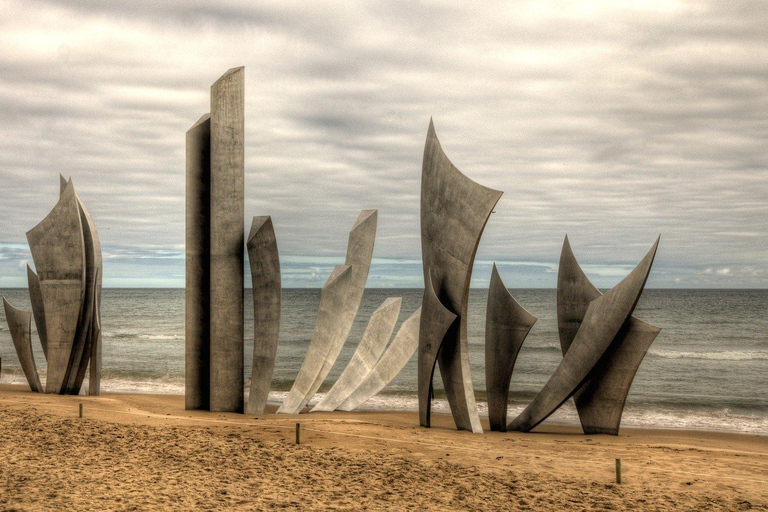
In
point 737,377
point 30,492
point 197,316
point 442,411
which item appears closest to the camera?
point 30,492

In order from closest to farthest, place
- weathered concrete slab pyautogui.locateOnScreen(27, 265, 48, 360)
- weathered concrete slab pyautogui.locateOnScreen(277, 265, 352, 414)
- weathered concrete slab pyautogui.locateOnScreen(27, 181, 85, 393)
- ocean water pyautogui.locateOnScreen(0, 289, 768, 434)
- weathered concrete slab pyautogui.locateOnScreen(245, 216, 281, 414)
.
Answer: weathered concrete slab pyautogui.locateOnScreen(245, 216, 281, 414) → weathered concrete slab pyautogui.locateOnScreen(277, 265, 352, 414) → weathered concrete slab pyautogui.locateOnScreen(27, 181, 85, 393) → weathered concrete slab pyautogui.locateOnScreen(27, 265, 48, 360) → ocean water pyautogui.locateOnScreen(0, 289, 768, 434)

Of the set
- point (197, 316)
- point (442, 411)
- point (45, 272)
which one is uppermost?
point (45, 272)

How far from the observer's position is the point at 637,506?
6.91 metres

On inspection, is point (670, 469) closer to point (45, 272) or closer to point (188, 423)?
point (188, 423)

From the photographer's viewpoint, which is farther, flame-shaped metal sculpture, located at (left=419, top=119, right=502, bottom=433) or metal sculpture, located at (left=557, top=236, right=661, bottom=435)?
metal sculpture, located at (left=557, top=236, right=661, bottom=435)

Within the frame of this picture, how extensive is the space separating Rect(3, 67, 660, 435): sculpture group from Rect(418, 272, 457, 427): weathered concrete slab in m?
0.03

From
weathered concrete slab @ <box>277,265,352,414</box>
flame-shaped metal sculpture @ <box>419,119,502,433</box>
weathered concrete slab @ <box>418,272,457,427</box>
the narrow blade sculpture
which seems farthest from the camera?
the narrow blade sculpture

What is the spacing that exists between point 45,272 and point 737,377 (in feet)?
71.2

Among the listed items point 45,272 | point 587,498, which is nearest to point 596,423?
point 587,498

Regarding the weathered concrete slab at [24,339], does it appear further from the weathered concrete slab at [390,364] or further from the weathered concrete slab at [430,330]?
the weathered concrete slab at [430,330]

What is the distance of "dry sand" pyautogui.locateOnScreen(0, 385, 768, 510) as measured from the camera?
267 inches

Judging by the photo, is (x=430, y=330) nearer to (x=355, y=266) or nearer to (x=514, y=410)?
(x=355, y=266)

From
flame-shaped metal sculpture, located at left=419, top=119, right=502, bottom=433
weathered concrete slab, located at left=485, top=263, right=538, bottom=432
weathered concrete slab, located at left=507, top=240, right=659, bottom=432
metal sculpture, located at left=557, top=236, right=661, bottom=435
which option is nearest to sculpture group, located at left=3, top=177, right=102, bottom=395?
flame-shaped metal sculpture, located at left=419, top=119, right=502, bottom=433

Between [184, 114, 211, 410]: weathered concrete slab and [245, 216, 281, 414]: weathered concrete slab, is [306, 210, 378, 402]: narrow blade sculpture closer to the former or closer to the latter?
[245, 216, 281, 414]: weathered concrete slab
